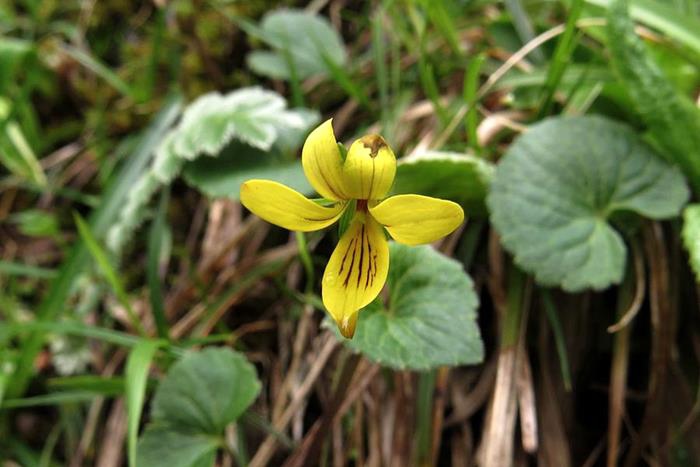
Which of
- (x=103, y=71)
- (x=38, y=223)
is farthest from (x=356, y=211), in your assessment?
(x=103, y=71)

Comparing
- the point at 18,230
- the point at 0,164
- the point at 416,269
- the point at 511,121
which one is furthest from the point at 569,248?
the point at 0,164

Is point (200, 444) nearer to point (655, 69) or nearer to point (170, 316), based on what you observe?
point (170, 316)

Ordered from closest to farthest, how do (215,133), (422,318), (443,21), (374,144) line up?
(374,144), (422,318), (215,133), (443,21)

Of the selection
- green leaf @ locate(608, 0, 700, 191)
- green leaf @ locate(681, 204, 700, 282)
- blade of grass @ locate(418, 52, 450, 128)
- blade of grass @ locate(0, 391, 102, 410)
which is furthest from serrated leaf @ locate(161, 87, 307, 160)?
green leaf @ locate(681, 204, 700, 282)

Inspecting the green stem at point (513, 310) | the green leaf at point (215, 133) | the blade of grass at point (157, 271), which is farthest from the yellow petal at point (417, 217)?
the blade of grass at point (157, 271)

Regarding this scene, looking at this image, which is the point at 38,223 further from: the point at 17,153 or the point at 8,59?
the point at 8,59

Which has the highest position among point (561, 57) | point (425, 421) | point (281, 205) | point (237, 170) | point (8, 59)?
point (281, 205)
